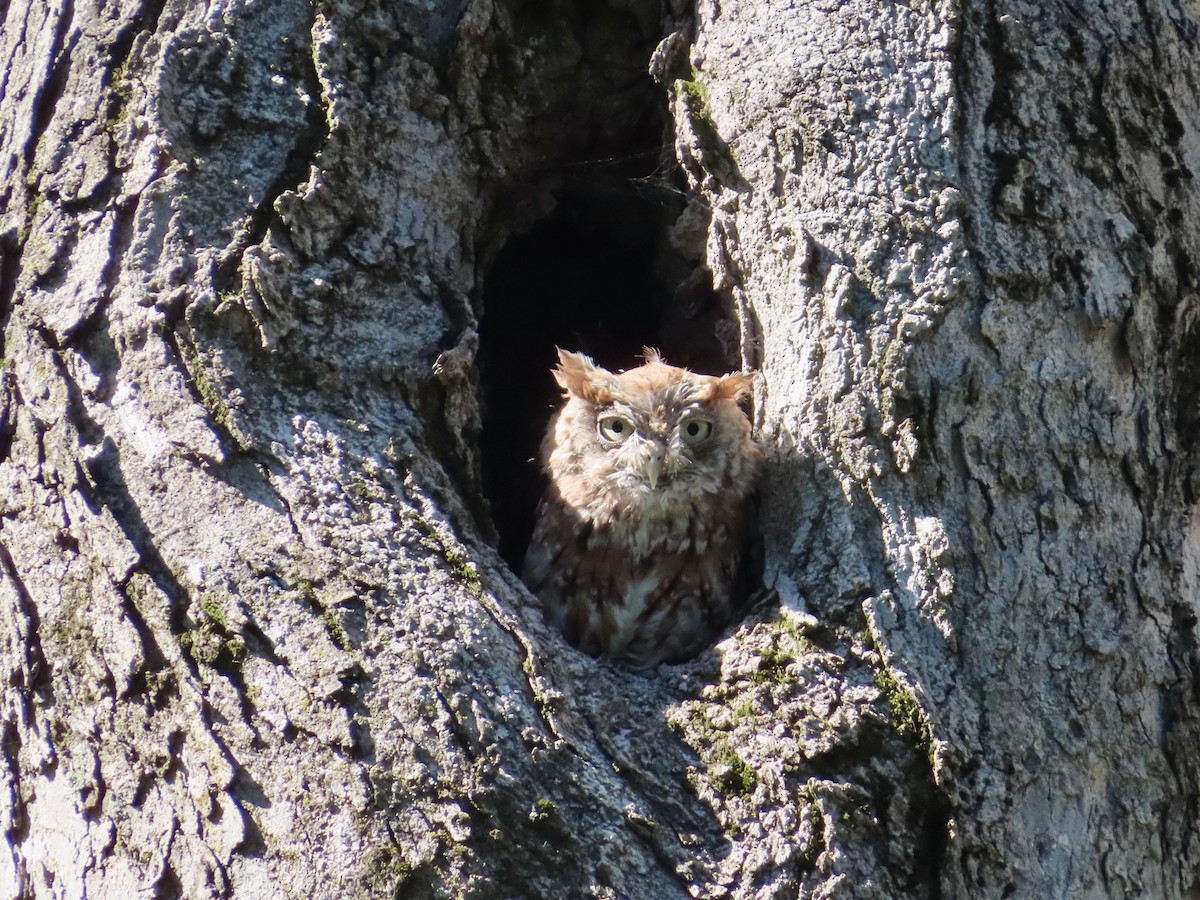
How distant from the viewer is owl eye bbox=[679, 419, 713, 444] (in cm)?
329

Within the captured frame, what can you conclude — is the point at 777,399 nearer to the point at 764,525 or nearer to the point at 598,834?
the point at 764,525

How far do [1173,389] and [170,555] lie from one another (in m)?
2.10


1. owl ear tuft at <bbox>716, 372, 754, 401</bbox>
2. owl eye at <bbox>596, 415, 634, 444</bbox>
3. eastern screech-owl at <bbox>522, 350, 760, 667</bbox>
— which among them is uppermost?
owl ear tuft at <bbox>716, 372, 754, 401</bbox>

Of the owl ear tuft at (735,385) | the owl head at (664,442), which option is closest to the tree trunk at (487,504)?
the owl ear tuft at (735,385)

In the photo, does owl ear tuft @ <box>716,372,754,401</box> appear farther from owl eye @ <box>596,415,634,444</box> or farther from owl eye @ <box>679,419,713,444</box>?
owl eye @ <box>596,415,634,444</box>

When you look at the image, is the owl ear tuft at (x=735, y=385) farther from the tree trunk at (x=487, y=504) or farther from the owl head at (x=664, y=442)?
the tree trunk at (x=487, y=504)

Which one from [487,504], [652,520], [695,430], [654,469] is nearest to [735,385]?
[695,430]

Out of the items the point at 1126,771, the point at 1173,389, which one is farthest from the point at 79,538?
the point at 1173,389

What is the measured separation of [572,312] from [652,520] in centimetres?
139

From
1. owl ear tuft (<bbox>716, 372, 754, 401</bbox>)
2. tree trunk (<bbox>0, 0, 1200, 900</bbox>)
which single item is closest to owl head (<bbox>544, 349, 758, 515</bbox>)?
owl ear tuft (<bbox>716, 372, 754, 401</bbox>)

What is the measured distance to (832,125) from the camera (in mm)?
2686

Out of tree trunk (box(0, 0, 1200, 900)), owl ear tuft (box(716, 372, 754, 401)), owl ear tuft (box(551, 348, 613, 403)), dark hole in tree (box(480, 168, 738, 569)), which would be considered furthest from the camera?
dark hole in tree (box(480, 168, 738, 569))

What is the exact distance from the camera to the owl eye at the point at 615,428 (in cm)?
337

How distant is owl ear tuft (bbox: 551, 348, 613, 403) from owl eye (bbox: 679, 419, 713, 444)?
0.25 metres
